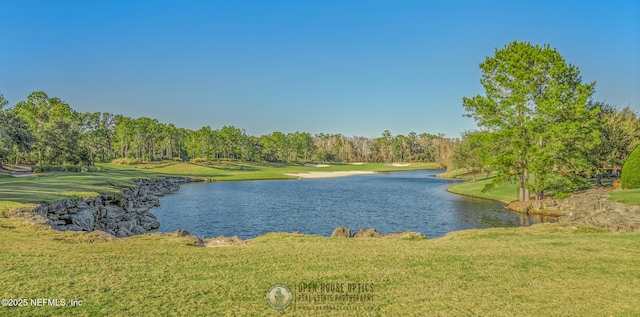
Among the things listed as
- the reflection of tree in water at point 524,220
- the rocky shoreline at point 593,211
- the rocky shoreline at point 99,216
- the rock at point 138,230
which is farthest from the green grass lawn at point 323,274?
the reflection of tree in water at point 524,220

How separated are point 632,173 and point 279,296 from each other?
32.1 metres

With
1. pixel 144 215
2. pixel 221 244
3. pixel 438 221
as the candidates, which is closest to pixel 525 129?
pixel 438 221

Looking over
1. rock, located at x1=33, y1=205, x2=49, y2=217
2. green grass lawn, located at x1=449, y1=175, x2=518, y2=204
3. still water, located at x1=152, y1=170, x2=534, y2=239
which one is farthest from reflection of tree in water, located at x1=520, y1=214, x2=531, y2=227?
rock, located at x1=33, y1=205, x2=49, y2=217

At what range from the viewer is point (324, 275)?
8914 millimetres

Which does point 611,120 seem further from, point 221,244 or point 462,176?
point 221,244

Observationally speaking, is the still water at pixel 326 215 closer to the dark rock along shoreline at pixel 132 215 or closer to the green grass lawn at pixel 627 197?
the dark rock along shoreline at pixel 132 215

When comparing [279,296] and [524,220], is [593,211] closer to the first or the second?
[524,220]

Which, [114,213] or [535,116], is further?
[535,116]

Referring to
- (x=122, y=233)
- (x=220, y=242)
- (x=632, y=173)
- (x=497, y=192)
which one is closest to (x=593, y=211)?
(x=632, y=173)

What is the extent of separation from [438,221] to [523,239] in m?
14.3

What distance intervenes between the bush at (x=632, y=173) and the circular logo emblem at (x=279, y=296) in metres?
31.3

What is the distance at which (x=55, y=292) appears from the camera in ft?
23.5

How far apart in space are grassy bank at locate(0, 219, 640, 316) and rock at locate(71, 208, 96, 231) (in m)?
5.68

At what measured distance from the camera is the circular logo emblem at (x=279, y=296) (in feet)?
22.9
